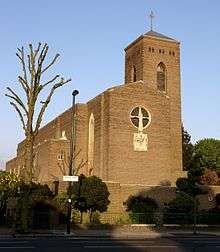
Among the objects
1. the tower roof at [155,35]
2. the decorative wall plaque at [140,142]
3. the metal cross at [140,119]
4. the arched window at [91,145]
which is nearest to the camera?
the decorative wall plaque at [140,142]

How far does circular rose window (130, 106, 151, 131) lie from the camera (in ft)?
157

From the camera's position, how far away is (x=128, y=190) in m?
42.3

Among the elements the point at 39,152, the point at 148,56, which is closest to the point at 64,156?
the point at 39,152

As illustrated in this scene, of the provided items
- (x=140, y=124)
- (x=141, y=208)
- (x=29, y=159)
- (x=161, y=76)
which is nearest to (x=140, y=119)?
(x=140, y=124)

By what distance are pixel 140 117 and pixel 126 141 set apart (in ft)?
10.7

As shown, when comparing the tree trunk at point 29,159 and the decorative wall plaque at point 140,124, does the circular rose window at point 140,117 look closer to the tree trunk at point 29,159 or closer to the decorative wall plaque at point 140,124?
the decorative wall plaque at point 140,124

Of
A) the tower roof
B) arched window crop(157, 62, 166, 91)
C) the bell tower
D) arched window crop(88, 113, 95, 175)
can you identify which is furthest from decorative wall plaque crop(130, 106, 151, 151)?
the tower roof

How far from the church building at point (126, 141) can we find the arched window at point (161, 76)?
34.4 inches

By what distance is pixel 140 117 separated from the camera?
159 ft

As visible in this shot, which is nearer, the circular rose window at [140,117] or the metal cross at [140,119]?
the metal cross at [140,119]

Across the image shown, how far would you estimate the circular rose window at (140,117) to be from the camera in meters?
48.0

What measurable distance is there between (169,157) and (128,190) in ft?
27.5

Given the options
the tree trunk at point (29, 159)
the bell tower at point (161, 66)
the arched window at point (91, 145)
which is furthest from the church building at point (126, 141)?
the tree trunk at point (29, 159)

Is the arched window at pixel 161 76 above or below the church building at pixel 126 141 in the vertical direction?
above
